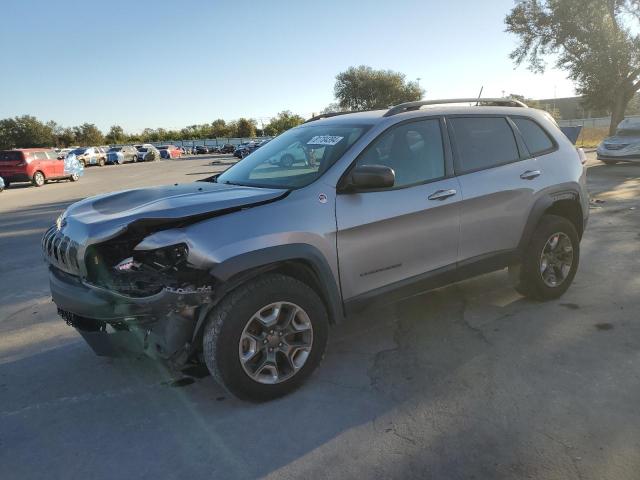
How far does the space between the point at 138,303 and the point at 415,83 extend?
69.4m

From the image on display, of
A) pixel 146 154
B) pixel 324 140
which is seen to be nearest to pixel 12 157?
pixel 324 140

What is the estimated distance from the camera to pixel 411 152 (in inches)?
150

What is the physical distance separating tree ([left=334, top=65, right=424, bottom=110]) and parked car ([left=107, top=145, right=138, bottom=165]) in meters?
25.6

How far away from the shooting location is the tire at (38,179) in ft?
73.6

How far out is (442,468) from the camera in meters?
2.51

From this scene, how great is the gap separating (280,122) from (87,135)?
114 ft

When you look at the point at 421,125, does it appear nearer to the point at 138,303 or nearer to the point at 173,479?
the point at 138,303

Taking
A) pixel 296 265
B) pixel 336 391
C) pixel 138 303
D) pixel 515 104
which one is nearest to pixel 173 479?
pixel 138 303

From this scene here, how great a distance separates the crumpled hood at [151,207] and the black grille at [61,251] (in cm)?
6

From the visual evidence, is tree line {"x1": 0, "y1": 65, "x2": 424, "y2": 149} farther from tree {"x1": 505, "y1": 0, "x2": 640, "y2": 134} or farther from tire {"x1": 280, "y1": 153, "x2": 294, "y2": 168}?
tire {"x1": 280, "y1": 153, "x2": 294, "y2": 168}

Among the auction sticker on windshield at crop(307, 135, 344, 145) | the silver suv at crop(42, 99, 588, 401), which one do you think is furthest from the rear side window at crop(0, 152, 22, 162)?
the auction sticker on windshield at crop(307, 135, 344, 145)

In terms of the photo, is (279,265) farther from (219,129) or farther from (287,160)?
(219,129)

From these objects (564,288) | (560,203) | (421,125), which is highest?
(421,125)

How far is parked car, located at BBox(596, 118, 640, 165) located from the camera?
17.6 metres
